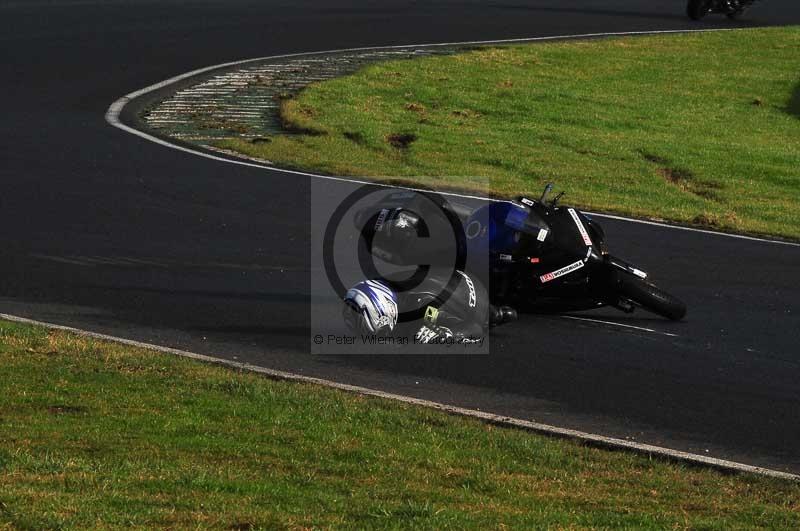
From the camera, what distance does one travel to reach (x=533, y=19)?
102 feet

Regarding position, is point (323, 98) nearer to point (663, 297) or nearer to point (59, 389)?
point (663, 297)

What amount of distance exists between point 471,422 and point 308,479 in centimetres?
174

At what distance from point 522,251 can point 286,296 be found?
210cm

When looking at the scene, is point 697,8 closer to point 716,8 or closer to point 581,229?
point 716,8

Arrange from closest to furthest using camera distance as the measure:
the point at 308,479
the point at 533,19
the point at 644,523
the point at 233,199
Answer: the point at 644,523, the point at 308,479, the point at 233,199, the point at 533,19

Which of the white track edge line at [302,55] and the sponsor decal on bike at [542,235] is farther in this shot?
the white track edge line at [302,55]

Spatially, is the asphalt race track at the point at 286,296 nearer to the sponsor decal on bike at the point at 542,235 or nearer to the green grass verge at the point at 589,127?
the sponsor decal on bike at the point at 542,235

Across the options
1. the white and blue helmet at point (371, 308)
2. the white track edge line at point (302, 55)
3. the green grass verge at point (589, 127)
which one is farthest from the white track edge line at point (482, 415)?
the green grass verge at point (589, 127)

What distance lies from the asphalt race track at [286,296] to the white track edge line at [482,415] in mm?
177

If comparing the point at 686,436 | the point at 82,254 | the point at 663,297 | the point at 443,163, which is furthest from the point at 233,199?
the point at 686,436

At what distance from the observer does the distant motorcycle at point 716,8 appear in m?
32.7

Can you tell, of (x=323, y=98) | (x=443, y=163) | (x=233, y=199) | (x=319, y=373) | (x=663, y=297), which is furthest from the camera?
(x=323, y=98)

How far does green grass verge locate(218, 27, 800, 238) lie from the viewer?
1666cm

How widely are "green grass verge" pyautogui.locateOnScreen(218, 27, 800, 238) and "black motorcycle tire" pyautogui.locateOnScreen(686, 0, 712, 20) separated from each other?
9.84 ft
